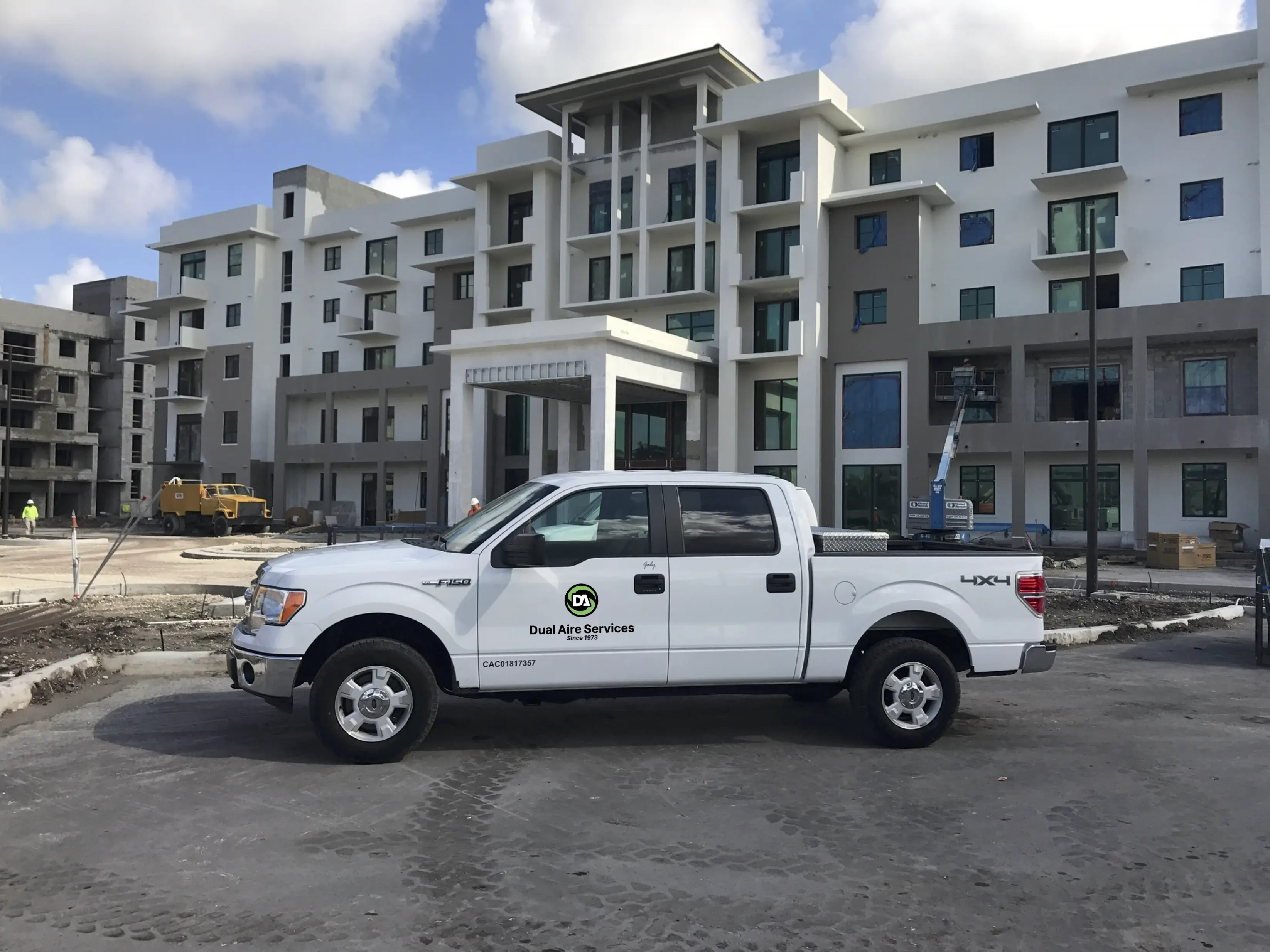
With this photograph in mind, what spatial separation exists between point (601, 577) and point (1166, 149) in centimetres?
3454

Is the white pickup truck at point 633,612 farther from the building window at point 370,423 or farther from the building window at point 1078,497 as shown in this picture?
the building window at point 370,423

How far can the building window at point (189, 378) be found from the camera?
59406 mm

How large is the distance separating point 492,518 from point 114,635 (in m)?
6.72

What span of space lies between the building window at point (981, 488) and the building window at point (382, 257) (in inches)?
1181

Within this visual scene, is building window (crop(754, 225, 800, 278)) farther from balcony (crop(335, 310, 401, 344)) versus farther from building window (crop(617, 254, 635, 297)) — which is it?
balcony (crop(335, 310, 401, 344))

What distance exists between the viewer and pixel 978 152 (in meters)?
37.6

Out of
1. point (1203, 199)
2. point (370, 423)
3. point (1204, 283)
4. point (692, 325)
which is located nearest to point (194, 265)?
point (370, 423)

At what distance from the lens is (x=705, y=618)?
7180 mm

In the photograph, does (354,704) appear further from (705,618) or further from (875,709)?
(875,709)

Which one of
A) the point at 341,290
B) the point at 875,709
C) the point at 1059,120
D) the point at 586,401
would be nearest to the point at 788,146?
the point at 1059,120

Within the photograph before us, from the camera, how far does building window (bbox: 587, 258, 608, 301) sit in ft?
142

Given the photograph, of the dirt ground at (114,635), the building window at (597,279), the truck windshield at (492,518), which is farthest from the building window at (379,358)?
the truck windshield at (492,518)

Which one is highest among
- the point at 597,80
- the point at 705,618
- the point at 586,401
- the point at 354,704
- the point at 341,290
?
the point at 597,80

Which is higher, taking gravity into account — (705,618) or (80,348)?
(80,348)
